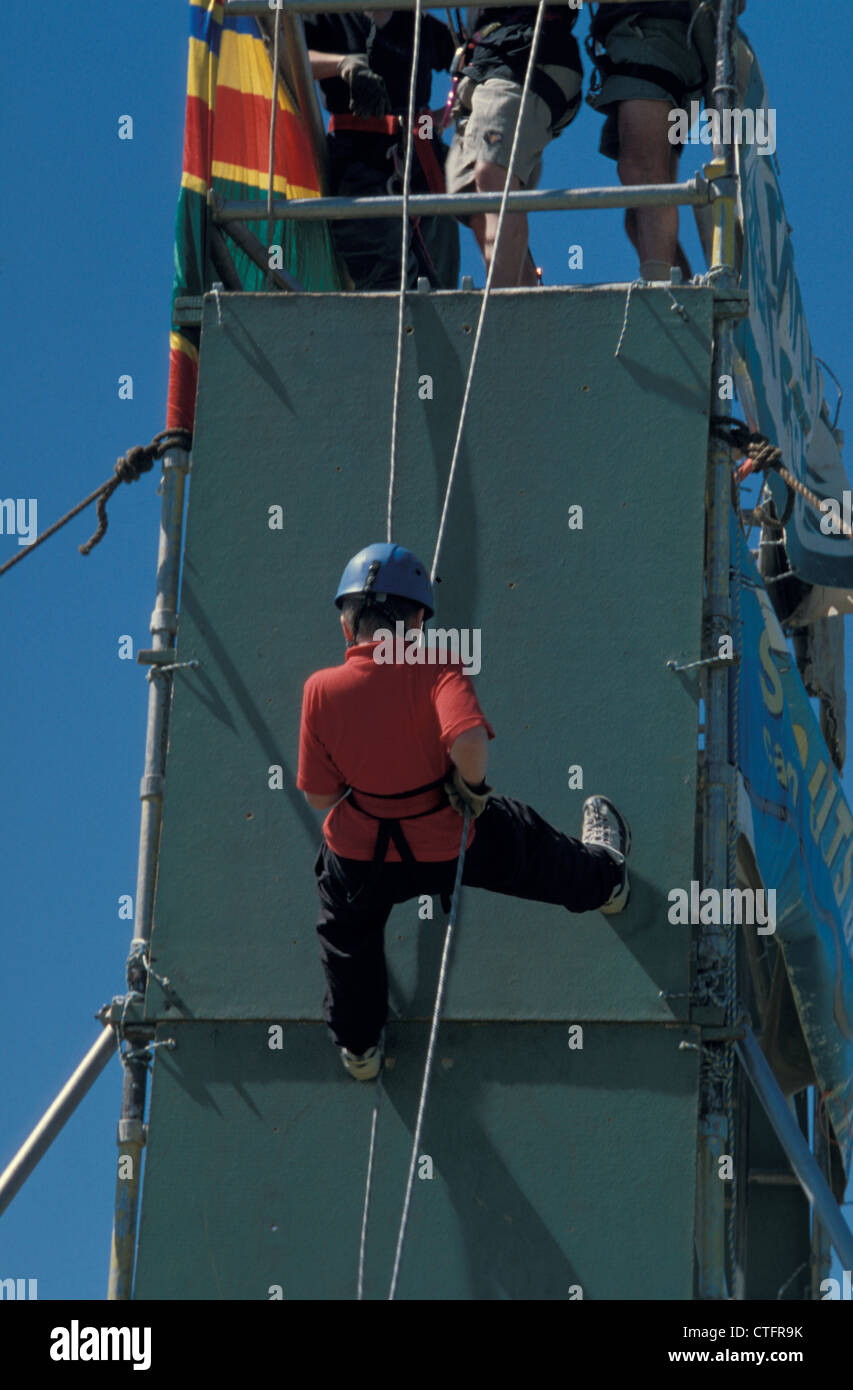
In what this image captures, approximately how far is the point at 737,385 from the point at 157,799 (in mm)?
3602

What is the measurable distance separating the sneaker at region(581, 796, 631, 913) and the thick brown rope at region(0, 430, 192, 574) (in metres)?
2.76

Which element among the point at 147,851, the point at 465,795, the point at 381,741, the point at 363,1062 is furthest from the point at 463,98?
the point at 363,1062

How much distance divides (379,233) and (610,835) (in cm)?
545

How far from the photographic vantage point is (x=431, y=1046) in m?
8.94

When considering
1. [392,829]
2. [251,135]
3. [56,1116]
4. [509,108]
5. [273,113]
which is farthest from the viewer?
[509,108]

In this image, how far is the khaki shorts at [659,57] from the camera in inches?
445

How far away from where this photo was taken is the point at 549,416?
9.95 m

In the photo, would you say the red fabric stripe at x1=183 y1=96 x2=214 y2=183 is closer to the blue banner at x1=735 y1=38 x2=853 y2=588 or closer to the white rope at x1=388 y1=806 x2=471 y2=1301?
the blue banner at x1=735 y1=38 x2=853 y2=588

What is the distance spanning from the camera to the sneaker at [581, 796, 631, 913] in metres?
9.17

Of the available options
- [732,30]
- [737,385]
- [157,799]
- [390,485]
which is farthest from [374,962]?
[732,30]

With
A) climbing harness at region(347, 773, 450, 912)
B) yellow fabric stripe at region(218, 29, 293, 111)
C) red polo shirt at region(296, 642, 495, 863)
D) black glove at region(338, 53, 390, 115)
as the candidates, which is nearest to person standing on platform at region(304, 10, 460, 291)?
black glove at region(338, 53, 390, 115)

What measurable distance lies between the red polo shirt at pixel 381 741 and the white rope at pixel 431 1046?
129mm

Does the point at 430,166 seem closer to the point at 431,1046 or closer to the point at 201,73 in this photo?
the point at 201,73
